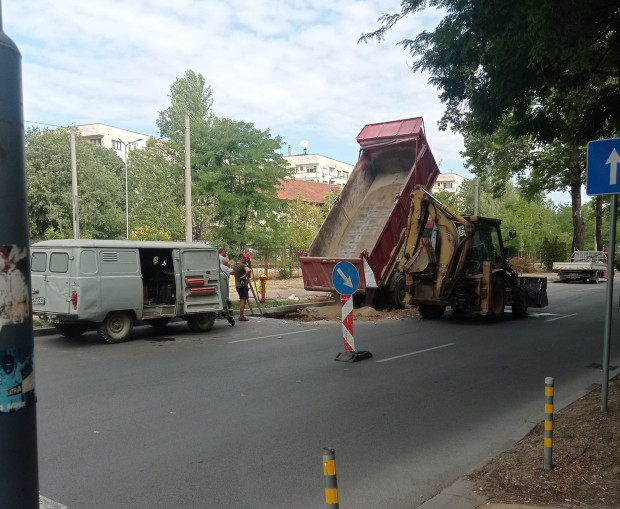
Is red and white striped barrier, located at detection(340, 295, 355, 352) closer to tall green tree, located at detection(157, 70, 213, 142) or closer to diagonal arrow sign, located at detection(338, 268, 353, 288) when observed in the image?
diagonal arrow sign, located at detection(338, 268, 353, 288)

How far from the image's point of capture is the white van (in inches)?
435

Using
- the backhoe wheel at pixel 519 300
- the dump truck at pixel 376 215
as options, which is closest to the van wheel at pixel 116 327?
the dump truck at pixel 376 215

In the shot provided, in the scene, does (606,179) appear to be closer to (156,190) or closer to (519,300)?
(519,300)

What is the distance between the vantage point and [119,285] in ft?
37.7

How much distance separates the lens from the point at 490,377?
8492mm

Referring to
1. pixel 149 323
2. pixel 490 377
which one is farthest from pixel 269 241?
pixel 490 377

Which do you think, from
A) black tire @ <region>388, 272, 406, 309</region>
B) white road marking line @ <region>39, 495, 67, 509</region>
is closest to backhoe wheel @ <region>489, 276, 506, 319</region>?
black tire @ <region>388, 272, 406, 309</region>

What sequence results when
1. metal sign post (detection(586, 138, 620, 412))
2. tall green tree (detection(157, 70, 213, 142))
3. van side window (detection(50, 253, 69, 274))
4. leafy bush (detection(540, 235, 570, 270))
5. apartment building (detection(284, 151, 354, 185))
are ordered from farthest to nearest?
apartment building (detection(284, 151, 354, 185))
tall green tree (detection(157, 70, 213, 142))
leafy bush (detection(540, 235, 570, 270))
van side window (detection(50, 253, 69, 274))
metal sign post (detection(586, 138, 620, 412))

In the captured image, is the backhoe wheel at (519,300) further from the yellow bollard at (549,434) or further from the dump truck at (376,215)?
the yellow bollard at (549,434)

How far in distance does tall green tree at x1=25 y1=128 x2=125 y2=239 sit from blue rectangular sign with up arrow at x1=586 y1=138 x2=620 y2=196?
39.3 metres

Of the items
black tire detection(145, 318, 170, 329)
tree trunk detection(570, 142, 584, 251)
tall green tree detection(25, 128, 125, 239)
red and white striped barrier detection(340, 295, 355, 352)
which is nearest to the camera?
red and white striped barrier detection(340, 295, 355, 352)

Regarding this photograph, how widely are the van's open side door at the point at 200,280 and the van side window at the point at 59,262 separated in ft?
8.08

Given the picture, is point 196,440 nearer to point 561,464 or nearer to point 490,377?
point 561,464

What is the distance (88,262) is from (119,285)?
774 mm
